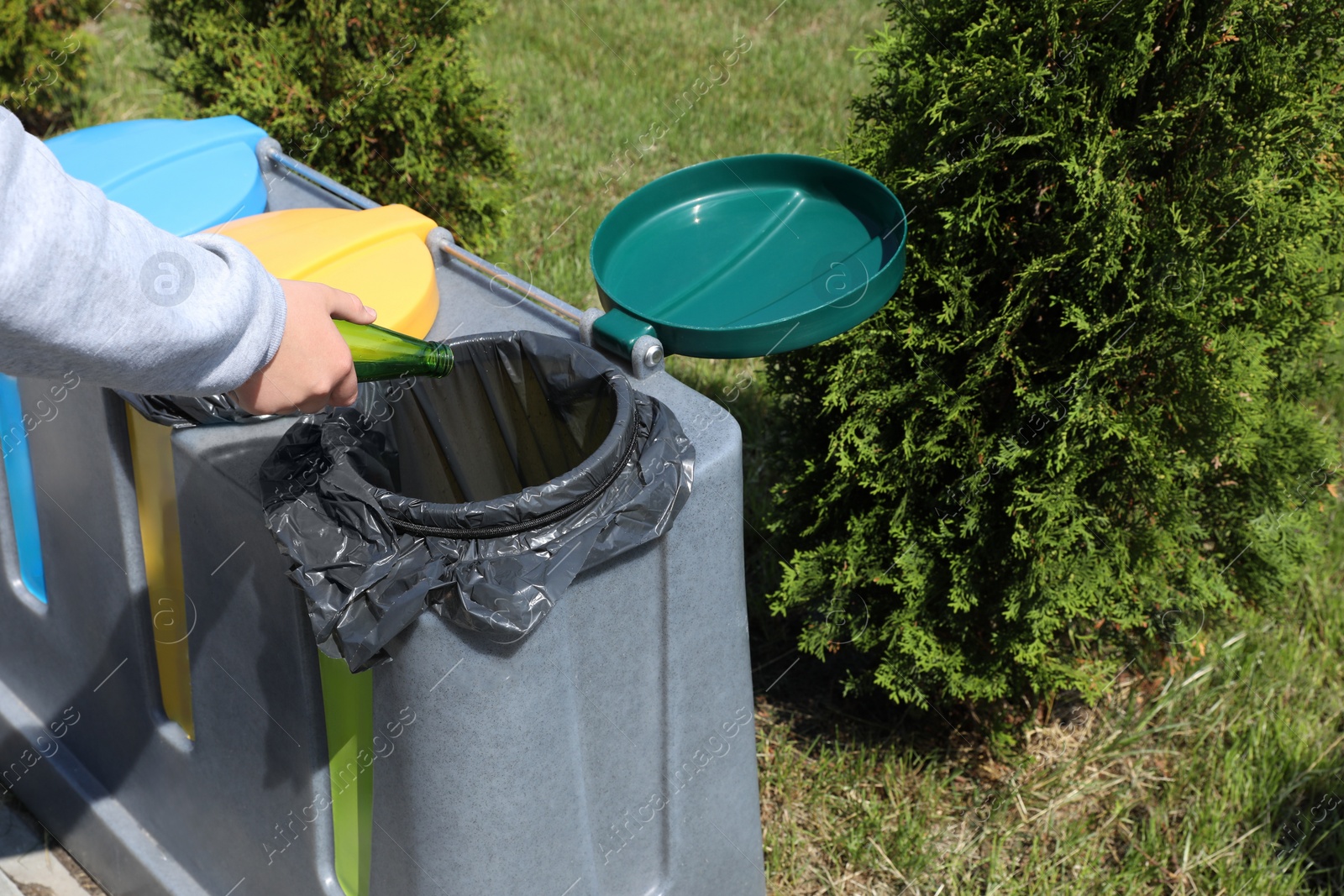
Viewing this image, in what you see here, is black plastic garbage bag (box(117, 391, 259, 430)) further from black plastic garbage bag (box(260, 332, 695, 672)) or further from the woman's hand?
the woman's hand

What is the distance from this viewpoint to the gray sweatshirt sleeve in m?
1.22

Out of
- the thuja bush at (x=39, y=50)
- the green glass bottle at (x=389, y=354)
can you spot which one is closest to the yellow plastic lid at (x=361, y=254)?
the green glass bottle at (x=389, y=354)

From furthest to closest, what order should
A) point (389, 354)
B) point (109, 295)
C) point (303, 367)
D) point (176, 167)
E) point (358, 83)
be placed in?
point (358, 83) < point (176, 167) < point (389, 354) < point (303, 367) < point (109, 295)

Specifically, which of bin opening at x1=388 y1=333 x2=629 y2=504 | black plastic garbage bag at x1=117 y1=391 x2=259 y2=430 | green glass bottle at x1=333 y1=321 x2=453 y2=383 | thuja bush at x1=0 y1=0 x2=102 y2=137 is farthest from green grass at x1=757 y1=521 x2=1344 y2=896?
thuja bush at x1=0 y1=0 x2=102 y2=137

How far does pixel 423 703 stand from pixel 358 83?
2.62 metres

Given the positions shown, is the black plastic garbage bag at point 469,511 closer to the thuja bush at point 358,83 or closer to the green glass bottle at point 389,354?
the green glass bottle at point 389,354

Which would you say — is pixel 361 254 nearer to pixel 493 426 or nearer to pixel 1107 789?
pixel 493 426

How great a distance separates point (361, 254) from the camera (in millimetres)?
2225

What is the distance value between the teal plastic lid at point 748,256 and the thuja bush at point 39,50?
12.2ft

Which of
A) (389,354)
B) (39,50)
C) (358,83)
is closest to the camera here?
(389,354)

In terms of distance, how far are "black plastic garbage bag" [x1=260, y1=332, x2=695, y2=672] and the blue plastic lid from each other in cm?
85

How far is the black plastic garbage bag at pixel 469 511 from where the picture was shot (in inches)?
60.3

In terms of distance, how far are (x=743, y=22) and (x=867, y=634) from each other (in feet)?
15.4

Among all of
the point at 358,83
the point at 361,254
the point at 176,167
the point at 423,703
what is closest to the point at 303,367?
the point at 423,703
